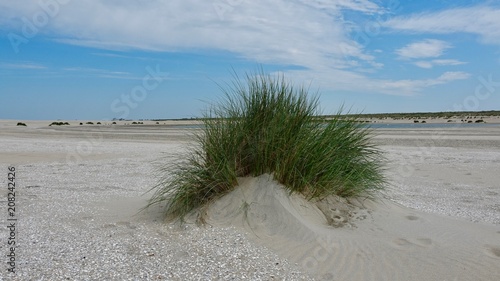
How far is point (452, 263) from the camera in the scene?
14.7ft

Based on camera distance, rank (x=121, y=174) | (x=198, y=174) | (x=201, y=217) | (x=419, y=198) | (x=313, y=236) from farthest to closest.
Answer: (x=121, y=174), (x=419, y=198), (x=198, y=174), (x=201, y=217), (x=313, y=236)

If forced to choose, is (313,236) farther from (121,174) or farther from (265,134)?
(121,174)

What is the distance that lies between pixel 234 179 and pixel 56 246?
2176 mm

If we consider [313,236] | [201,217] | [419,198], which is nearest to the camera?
[313,236]

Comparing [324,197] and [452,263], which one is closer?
[452,263]

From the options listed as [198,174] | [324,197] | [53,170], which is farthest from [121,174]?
[324,197]

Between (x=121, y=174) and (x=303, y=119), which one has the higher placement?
(x=303, y=119)

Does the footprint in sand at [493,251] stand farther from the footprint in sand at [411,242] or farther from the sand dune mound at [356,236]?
the footprint in sand at [411,242]

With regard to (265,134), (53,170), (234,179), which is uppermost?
(265,134)

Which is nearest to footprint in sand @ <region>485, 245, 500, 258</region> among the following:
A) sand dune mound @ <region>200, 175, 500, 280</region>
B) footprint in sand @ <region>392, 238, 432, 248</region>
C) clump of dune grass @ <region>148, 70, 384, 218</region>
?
sand dune mound @ <region>200, 175, 500, 280</region>

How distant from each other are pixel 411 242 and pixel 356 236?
0.59m

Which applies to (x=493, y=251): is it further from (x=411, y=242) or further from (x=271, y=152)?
(x=271, y=152)

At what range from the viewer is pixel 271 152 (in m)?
5.64

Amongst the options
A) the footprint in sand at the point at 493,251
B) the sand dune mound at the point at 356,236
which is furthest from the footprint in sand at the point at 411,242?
the footprint in sand at the point at 493,251
